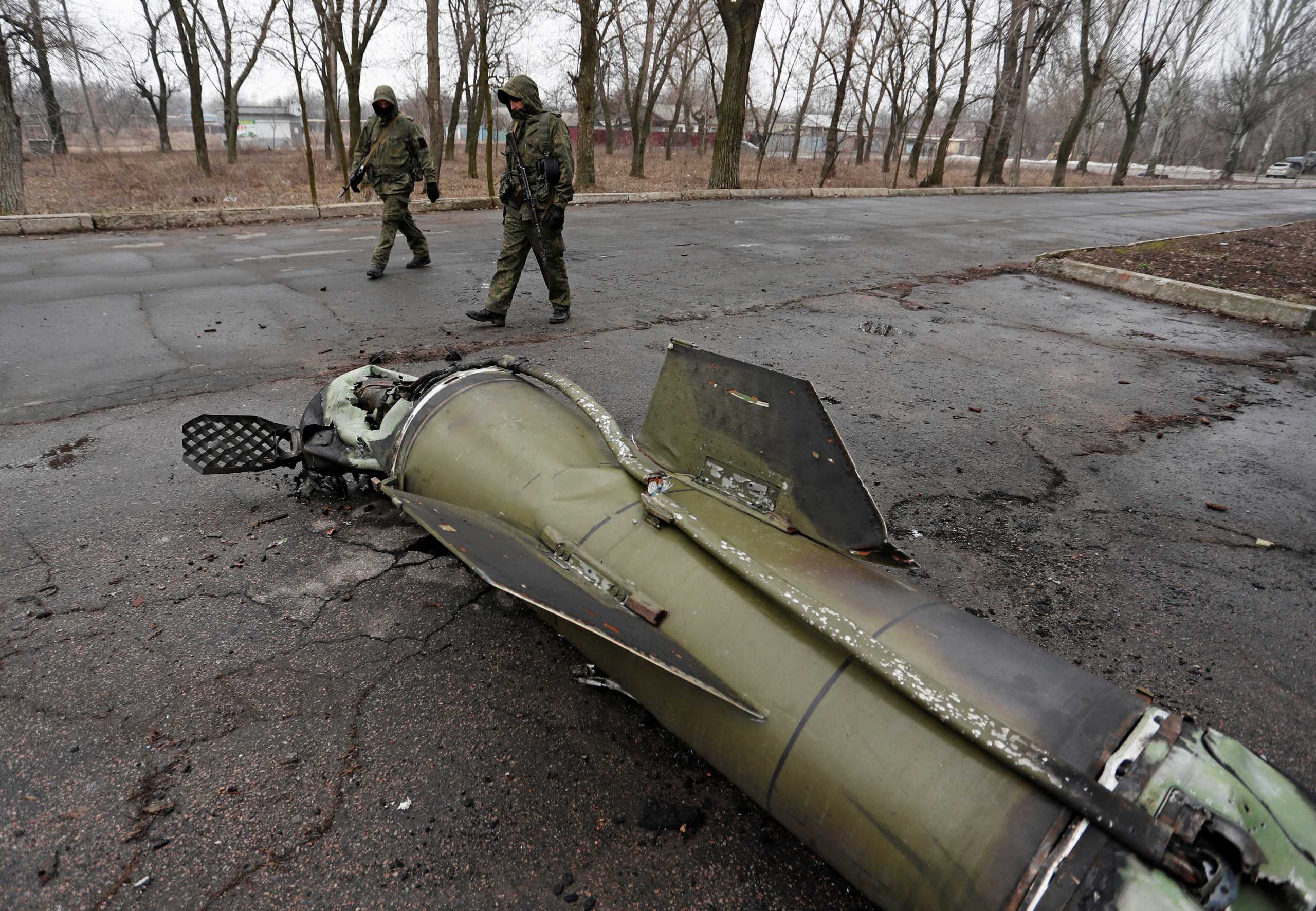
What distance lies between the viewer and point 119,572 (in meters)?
2.68

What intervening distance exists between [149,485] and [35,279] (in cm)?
593

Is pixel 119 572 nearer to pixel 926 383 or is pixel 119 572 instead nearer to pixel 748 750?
pixel 748 750

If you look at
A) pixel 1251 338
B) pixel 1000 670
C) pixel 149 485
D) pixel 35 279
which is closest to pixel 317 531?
pixel 149 485

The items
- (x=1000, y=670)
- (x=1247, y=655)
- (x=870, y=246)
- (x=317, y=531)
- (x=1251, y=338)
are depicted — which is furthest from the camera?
(x=870, y=246)

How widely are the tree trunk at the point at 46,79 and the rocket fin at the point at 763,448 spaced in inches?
679

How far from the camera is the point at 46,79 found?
19719 millimetres

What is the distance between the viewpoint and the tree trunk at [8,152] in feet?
34.0

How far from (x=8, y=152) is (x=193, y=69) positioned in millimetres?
11377

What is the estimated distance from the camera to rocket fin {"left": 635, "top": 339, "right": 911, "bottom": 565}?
2.05 meters

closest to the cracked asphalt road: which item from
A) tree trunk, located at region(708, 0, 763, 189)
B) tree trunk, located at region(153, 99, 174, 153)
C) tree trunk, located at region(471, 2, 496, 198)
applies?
tree trunk, located at region(471, 2, 496, 198)

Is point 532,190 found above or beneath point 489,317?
above

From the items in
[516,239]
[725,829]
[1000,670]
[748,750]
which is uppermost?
[516,239]

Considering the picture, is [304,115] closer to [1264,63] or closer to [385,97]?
[385,97]

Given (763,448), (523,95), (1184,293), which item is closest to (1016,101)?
(1184,293)
